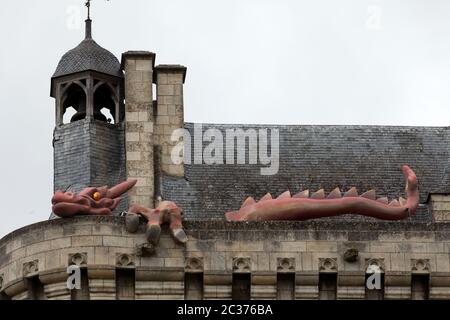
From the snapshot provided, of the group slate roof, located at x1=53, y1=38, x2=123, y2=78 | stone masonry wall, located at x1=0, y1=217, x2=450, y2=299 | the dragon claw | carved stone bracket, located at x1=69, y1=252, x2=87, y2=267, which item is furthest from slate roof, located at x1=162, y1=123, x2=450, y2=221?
carved stone bracket, located at x1=69, y1=252, x2=87, y2=267

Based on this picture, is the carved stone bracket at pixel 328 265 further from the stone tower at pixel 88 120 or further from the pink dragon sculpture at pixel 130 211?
the stone tower at pixel 88 120

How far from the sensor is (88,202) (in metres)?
85.2

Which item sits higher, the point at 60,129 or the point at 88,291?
Result: the point at 60,129

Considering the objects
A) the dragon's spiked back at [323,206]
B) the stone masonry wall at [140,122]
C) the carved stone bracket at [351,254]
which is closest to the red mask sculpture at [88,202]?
the dragon's spiked back at [323,206]

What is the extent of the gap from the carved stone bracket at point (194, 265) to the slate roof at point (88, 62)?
1172 cm

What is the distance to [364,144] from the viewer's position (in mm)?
95312

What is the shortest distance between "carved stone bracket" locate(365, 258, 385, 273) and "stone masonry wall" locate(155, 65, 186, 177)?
9.58m

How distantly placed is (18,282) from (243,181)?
10.6 meters

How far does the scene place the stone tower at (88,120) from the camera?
92688mm

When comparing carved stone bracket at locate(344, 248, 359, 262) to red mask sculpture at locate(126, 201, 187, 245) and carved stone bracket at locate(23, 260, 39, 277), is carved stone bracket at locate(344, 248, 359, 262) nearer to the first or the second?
red mask sculpture at locate(126, 201, 187, 245)

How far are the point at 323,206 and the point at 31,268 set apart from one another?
8.78 metres

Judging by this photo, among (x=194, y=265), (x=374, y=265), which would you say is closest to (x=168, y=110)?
(x=194, y=265)
